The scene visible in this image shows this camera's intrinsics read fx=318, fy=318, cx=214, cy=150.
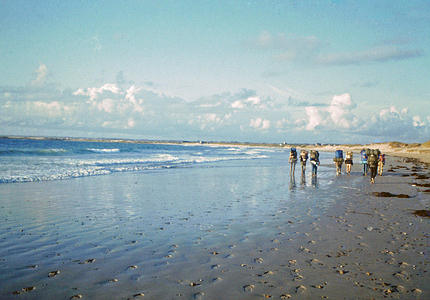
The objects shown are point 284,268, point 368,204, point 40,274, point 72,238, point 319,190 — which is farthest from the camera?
point 319,190

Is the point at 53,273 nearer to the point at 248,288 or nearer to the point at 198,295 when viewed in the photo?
the point at 198,295

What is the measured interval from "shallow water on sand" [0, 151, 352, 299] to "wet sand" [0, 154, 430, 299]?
3cm

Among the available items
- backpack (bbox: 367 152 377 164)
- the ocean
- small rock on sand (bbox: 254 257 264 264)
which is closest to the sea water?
small rock on sand (bbox: 254 257 264 264)

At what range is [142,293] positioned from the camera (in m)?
4.83

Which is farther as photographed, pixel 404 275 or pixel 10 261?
pixel 10 261

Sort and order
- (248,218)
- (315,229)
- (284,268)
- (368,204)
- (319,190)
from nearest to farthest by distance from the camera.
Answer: (284,268)
(315,229)
(248,218)
(368,204)
(319,190)

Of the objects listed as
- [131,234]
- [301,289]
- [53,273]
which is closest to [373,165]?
[131,234]

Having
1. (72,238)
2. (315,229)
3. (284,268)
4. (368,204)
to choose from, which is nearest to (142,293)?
(284,268)

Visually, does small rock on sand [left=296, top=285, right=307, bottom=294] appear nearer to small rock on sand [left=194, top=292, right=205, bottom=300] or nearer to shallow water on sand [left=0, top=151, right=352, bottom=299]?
shallow water on sand [left=0, top=151, right=352, bottom=299]

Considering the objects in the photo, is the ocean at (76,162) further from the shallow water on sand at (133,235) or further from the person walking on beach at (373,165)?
the person walking on beach at (373,165)

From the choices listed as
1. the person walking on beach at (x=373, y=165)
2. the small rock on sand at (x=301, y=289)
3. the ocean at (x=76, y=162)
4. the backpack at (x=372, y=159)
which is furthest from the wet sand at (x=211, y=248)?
the ocean at (x=76, y=162)

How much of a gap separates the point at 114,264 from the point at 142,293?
1.47 m

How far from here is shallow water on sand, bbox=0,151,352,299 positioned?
526 cm

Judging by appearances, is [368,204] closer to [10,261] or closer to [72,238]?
[72,238]
